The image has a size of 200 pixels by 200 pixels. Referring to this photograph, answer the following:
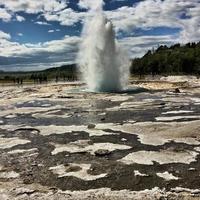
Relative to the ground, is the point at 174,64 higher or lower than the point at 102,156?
higher

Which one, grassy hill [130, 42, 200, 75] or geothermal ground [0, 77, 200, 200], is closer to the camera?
geothermal ground [0, 77, 200, 200]

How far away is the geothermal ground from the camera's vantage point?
10.5 m

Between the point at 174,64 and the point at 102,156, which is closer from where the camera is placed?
the point at 102,156

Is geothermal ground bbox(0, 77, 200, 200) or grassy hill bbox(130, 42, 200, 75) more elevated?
grassy hill bbox(130, 42, 200, 75)

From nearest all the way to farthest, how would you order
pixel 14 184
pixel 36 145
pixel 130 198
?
1. pixel 130 198
2. pixel 14 184
3. pixel 36 145

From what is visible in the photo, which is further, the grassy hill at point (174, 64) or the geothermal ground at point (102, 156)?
the grassy hill at point (174, 64)

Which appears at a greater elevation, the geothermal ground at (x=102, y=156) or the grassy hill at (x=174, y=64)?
the grassy hill at (x=174, y=64)

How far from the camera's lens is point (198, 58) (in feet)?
330

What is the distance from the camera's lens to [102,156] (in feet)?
44.6

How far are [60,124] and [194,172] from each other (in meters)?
10.1

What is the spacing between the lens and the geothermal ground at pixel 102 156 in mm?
10469

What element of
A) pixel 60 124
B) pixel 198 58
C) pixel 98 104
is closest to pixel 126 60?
pixel 98 104

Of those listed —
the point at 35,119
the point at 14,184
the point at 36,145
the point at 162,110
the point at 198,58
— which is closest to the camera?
the point at 14,184

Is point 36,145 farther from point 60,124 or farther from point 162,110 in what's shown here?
point 162,110
